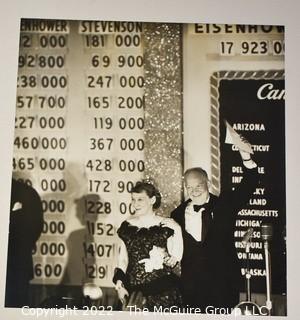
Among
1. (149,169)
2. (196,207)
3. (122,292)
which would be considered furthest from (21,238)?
(196,207)

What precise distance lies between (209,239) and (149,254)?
21cm

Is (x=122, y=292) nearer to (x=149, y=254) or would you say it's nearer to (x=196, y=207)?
(x=149, y=254)

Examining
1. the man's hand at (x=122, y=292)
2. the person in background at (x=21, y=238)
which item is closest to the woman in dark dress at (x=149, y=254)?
the man's hand at (x=122, y=292)

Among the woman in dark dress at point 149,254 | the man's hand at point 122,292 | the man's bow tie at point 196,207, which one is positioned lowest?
the man's hand at point 122,292

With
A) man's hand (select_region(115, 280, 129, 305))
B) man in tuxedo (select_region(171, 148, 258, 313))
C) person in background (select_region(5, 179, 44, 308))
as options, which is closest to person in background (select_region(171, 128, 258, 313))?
man in tuxedo (select_region(171, 148, 258, 313))

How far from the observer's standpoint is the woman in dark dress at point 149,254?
157 centimetres

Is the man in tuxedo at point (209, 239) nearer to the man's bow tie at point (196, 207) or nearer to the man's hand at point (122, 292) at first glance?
the man's bow tie at point (196, 207)

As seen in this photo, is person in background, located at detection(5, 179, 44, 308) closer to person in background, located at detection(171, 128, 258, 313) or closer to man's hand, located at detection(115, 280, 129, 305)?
man's hand, located at detection(115, 280, 129, 305)

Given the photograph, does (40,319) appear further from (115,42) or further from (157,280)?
(115,42)

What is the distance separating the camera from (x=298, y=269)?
61.9 inches

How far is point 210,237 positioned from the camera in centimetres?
160

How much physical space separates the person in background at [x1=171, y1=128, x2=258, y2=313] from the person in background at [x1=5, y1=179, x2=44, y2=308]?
46 cm

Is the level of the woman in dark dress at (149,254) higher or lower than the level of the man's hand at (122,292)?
higher

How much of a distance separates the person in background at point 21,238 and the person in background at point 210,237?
46 centimetres
